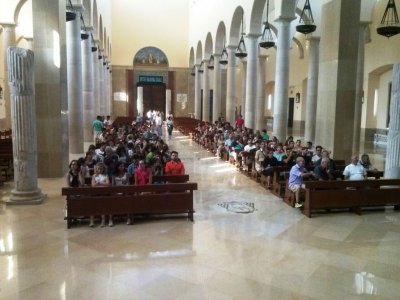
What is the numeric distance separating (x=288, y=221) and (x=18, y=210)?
5991 mm

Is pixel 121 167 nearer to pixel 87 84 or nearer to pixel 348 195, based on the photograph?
pixel 348 195

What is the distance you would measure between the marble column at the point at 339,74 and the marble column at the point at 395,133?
1820 millimetres

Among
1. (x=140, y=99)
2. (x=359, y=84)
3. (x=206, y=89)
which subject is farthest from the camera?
(x=140, y=99)

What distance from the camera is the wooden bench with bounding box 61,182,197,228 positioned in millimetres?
7457

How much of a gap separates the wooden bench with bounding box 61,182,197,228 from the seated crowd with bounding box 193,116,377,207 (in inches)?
Result: 112

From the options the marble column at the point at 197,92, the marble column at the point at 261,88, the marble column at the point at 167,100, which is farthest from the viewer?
the marble column at the point at 167,100

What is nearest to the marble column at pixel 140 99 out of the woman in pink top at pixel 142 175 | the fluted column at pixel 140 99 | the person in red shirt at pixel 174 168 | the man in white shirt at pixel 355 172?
the fluted column at pixel 140 99

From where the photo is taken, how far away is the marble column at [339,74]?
1133 centimetres

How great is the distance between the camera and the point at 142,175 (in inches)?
336

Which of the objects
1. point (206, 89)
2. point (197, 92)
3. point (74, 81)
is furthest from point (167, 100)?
point (74, 81)

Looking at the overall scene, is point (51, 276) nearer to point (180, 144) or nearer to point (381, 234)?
point (381, 234)

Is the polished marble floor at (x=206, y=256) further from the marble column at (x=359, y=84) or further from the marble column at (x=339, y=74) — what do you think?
the marble column at (x=359, y=84)

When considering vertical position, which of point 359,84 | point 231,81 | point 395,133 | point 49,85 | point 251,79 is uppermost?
point 231,81

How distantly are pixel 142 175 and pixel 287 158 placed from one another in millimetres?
4784
